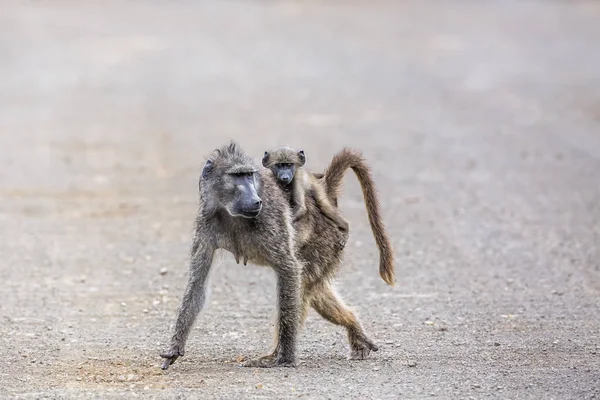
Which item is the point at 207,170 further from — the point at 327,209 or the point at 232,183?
the point at 327,209

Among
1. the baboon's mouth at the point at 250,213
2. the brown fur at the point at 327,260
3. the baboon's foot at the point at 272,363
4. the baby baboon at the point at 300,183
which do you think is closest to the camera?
the baboon's mouth at the point at 250,213

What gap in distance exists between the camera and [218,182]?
7.44m

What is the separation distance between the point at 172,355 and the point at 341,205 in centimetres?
533

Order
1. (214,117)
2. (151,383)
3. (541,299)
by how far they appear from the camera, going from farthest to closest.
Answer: (214,117) < (541,299) < (151,383)

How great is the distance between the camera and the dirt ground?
7277 mm

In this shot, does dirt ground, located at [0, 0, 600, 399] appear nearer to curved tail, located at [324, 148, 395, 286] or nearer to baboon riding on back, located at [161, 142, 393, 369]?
baboon riding on back, located at [161, 142, 393, 369]

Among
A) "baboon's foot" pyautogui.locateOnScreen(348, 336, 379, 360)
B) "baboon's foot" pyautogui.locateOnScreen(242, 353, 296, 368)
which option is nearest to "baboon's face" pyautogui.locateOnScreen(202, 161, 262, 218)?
"baboon's foot" pyautogui.locateOnScreen(242, 353, 296, 368)

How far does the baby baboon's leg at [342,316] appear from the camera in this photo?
25.0 ft

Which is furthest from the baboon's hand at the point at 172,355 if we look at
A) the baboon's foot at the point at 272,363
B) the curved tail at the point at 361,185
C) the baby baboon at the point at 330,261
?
the curved tail at the point at 361,185

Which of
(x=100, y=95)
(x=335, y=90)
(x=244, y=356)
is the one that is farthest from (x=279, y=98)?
(x=244, y=356)

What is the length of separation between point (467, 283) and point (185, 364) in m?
2.81

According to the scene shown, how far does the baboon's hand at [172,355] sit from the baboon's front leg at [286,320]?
39 centimetres

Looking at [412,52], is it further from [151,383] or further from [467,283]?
[151,383]

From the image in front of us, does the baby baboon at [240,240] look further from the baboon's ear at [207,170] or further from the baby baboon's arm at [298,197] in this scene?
the baby baboon's arm at [298,197]
